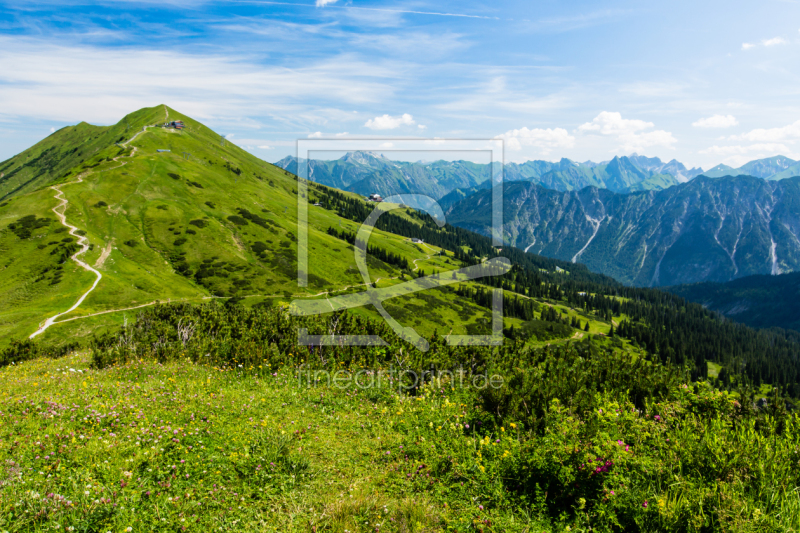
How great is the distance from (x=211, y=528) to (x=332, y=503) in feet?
7.20

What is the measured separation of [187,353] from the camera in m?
18.7

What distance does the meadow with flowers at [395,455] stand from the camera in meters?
6.83

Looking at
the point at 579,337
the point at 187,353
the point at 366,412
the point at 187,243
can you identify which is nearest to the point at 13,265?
the point at 187,243

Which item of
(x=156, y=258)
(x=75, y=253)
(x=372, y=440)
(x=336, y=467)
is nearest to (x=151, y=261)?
(x=156, y=258)

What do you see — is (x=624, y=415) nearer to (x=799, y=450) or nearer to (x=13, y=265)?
(x=799, y=450)

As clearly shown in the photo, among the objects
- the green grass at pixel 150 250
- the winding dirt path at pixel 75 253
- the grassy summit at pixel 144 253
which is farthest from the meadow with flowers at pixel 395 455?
the green grass at pixel 150 250

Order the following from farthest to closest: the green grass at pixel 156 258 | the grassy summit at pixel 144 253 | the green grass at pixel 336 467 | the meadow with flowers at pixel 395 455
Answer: the grassy summit at pixel 144 253 < the green grass at pixel 156 258 < the meadow with flowers at pixel 395 455 < the green grass at pixel 336 467

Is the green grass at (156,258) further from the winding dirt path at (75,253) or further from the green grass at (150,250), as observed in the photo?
the winding dirt path at (75,253)

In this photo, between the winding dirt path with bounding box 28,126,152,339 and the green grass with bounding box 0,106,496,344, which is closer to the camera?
the winding dirt path with bounding box 28,126,152,339

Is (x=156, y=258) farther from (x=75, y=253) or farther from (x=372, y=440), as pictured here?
(x=372, y=440)

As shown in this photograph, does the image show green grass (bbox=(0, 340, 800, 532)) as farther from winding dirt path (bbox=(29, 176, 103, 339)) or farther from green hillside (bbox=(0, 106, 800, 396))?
winding dirt path (bbox=(29, 176, 103, 339))

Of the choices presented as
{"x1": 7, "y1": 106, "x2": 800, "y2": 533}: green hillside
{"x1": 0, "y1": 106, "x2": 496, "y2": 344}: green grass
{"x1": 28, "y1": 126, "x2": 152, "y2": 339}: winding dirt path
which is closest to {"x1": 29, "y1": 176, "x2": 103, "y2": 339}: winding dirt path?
{"x1": 28, "y1": 126, "x2": 152, "y2": 339}: winding dirt path

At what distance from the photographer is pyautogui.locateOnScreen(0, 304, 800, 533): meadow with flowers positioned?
6828mm

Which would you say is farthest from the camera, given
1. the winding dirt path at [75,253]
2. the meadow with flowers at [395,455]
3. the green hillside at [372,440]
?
the winding dirt path at [75,253]
